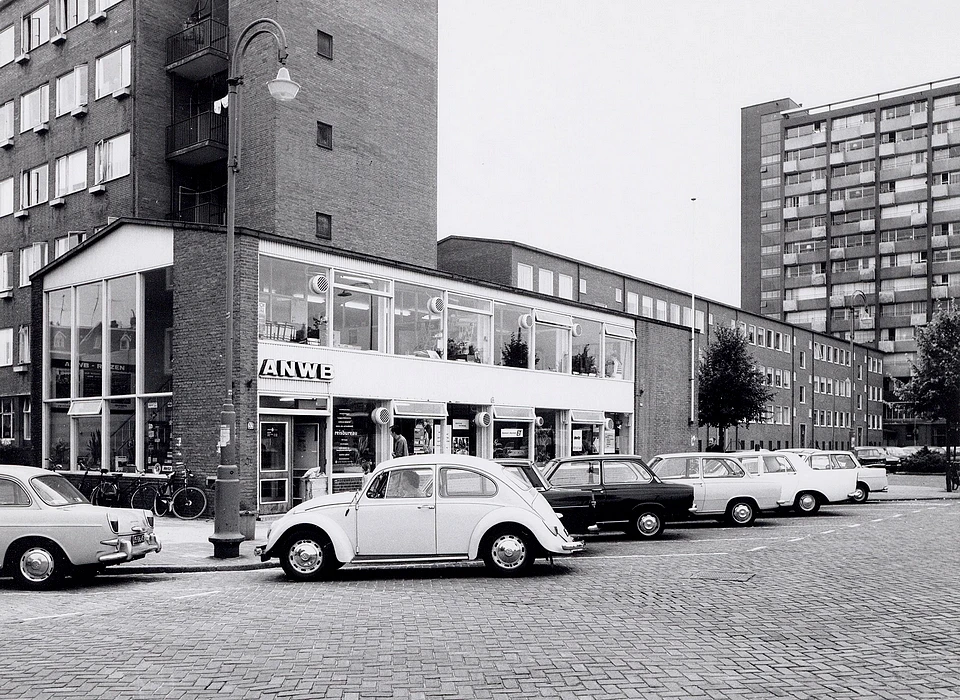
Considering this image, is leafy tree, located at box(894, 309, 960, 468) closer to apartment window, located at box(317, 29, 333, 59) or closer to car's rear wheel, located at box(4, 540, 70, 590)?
apartment window, located at box(317, 29, 333, 59)

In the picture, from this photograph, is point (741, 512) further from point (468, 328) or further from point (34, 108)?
point (34, 108)

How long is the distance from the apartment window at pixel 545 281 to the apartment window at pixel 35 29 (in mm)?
25508

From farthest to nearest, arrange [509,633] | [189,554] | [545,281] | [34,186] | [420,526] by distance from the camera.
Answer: [545,281] → [34,186] → [189,554] → [420,526] → [509,633]

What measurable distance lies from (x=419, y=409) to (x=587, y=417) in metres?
9.25

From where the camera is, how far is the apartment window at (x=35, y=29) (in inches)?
1507

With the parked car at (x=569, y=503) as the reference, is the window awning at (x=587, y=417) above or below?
above

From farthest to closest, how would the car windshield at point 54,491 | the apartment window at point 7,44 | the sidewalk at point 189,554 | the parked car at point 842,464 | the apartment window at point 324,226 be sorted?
the apartment window at point 7,44
the apartment window at point 324,226
the parked car at point 842,464
the sidewalk at point 189,554
the car windshield at point 54,491

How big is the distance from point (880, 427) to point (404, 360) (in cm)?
7982

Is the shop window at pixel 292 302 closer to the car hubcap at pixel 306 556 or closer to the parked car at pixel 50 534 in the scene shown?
the parked car at pixel 50 534

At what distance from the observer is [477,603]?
10.4 m

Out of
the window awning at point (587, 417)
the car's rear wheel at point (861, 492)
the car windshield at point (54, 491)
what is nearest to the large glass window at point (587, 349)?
the window awning at point (587, 417)

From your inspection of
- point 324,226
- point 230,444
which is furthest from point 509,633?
point 324,226

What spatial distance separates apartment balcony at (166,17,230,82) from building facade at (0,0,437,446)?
0.22 feet

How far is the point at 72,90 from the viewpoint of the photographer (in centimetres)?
3659
